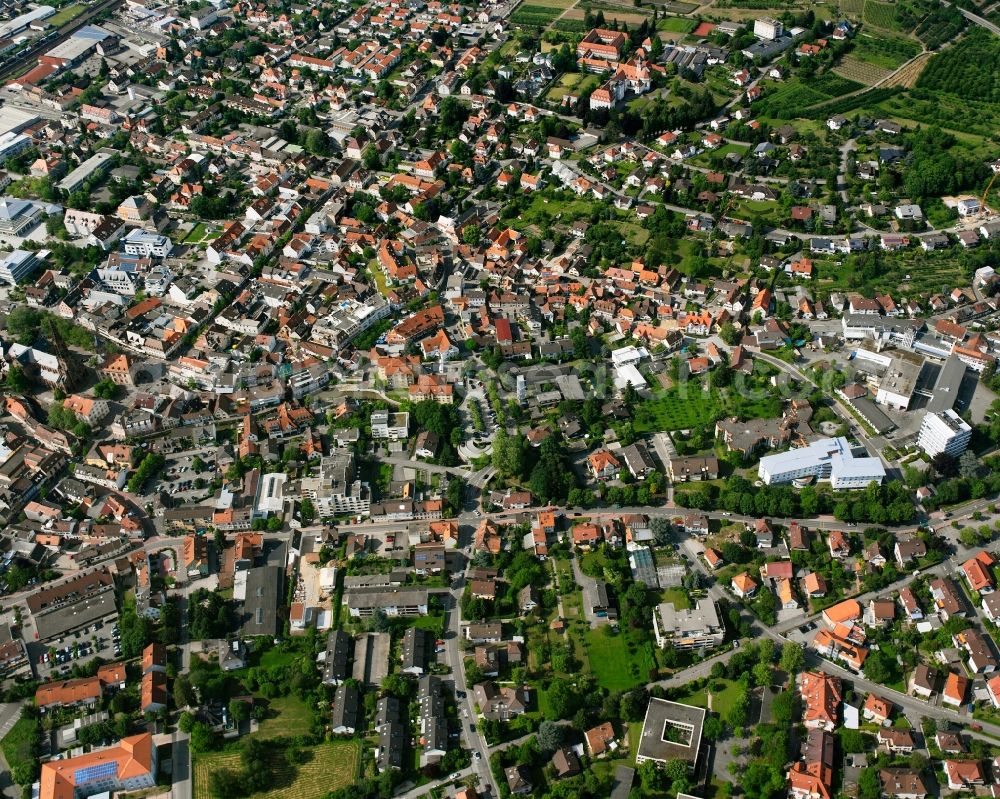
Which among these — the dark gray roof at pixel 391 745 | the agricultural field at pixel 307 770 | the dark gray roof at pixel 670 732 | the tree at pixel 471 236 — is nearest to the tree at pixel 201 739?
the agricultural field at pixel 307 770

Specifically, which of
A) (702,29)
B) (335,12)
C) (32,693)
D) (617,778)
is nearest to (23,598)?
(32,693)

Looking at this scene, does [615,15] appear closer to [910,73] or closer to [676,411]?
A: [910,73]

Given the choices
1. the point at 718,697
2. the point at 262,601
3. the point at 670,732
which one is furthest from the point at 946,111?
the point at 262,601

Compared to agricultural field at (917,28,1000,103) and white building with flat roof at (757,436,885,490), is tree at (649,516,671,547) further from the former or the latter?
agricultural field at (917,28,1000,103)

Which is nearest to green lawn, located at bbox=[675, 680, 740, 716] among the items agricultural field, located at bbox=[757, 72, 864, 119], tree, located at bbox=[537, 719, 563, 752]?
tree, located at bbox=[537, 719, 563, 752]

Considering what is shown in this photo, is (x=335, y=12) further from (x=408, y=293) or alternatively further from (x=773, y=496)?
(x=773, y=496)

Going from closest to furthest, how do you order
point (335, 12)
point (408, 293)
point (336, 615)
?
point (336, 615) < point (408, 293) < point (335, 12)
